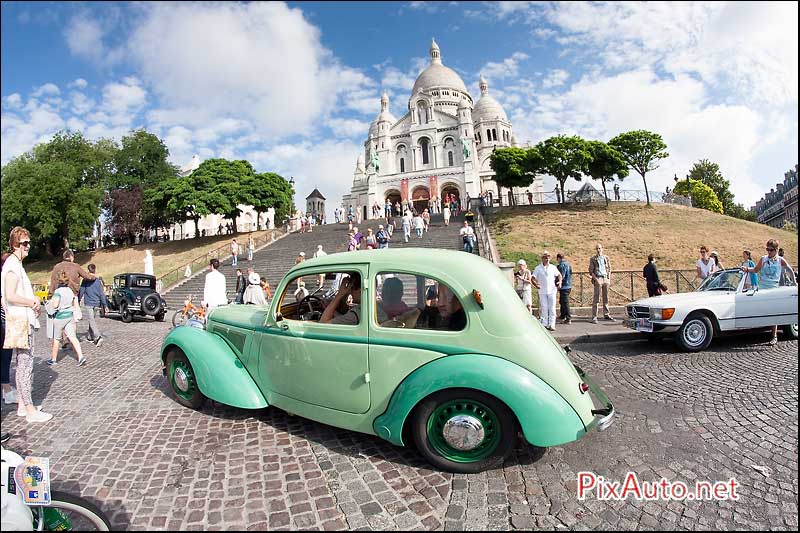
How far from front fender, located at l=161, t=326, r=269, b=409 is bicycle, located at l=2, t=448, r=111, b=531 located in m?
1.29

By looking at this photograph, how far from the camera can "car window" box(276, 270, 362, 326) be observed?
3.41 m

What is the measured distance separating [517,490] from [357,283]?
200 cm

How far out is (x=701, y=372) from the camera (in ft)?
16.9

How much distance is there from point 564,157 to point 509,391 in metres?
39.6

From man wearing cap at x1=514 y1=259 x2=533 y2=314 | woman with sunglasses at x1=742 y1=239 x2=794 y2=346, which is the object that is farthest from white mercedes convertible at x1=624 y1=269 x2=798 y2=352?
man wearing cap at x1=514 y1=259 x2=533 y2=314

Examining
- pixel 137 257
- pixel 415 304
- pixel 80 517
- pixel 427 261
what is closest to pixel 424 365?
pixel 415 304

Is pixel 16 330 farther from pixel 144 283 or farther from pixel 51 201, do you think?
pixel 51 201

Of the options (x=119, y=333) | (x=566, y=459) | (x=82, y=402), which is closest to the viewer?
(x=566, y=459)

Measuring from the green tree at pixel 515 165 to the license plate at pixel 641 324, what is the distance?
3412cm

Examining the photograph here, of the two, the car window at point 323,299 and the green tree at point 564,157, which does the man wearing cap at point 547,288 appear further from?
the green tree at point 564,157

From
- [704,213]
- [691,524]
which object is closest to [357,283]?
[691,524]

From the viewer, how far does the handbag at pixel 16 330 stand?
12.7 ft

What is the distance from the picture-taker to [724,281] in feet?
22.8

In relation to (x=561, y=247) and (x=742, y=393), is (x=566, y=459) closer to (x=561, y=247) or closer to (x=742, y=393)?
(x=742, y=393)
